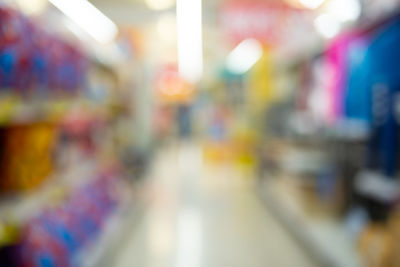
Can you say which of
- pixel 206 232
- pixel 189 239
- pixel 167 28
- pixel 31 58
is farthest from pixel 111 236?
pixel 167 28

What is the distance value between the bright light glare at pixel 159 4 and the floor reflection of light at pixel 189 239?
7.39 meters

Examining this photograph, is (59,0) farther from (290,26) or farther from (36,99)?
(36,99)

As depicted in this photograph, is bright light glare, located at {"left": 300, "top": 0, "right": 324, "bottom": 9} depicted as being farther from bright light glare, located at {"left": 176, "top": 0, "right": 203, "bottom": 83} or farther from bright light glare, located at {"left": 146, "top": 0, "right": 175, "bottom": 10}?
bright light glare, located at {"left": 146, "top": 0, "right": 175, "bottom": 10}

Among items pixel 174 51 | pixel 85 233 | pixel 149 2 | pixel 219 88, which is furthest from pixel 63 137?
pixel 174 51

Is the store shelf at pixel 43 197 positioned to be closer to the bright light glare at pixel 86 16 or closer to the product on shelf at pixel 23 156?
the product on shelf at pixel 23 156

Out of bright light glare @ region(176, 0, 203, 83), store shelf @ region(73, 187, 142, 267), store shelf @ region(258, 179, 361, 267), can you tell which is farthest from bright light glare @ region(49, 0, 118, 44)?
store shelf @ region(258, 179, 361, 267)

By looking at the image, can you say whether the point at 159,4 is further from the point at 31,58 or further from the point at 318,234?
the point at 31,58

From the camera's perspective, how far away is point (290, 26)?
5.87 metres

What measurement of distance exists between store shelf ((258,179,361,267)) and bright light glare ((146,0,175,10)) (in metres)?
7.46

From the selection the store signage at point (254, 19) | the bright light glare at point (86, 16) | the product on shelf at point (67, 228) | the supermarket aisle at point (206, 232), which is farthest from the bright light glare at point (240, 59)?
the product on shelf at point (67, 228)

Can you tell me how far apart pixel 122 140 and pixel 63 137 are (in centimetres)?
273

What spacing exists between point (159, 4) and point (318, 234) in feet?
31.4

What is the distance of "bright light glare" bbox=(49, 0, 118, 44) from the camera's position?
20.8 ft

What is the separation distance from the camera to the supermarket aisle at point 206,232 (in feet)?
11.7
